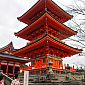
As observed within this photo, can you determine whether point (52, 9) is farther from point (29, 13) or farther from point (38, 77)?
point (38, 77)

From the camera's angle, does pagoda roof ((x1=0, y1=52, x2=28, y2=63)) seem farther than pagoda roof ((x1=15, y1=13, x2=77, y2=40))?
Yes

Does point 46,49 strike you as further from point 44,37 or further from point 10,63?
point 10,63

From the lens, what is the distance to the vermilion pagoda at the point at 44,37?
20.7m

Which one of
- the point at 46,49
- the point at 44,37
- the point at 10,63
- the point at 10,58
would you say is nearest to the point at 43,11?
the point at 44,37

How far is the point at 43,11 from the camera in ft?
77.7

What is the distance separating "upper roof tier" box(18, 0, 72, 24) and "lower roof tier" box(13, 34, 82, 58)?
437 cm

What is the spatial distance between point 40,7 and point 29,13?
1.92m

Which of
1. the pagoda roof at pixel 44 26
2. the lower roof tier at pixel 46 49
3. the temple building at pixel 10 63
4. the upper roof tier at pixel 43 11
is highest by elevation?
the upper roof tier at pixel 43 11

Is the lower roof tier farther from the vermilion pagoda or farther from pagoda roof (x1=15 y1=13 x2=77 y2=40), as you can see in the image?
pagoda roof (x1=15 y1=13 x2=77 y2=40)

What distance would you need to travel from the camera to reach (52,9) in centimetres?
2409

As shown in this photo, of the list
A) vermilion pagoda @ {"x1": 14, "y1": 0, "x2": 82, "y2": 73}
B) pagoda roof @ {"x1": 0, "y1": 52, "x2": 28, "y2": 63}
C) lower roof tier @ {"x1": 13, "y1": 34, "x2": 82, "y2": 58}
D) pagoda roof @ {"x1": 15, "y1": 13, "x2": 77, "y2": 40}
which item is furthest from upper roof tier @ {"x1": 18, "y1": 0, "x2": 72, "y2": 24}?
pagoda roof @ {"x1": 0, "y1": 52, "x2": 28, "y2": 63}

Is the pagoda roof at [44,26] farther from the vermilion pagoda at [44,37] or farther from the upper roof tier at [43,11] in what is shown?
the upper roof tier at [43,11]

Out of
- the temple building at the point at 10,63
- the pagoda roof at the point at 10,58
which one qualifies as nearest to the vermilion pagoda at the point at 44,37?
the pagoda roof at the point at 10,58

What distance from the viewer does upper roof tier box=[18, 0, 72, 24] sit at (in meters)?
23.0
